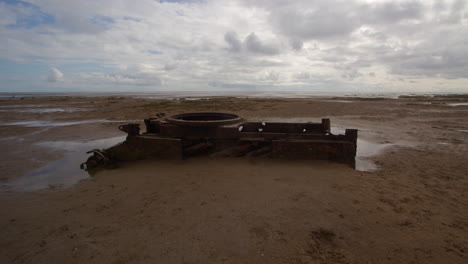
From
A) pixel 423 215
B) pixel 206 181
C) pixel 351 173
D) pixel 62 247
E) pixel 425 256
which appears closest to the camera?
pixel 425 256

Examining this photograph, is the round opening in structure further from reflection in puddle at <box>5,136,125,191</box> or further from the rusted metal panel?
reflection in puddle at <box>5,136,125,191</box>

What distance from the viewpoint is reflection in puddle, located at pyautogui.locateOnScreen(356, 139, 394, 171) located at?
5.64m

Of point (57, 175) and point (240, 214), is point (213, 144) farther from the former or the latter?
point (57, 175)

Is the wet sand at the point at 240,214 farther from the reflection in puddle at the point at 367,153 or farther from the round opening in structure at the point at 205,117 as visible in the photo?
the round opening in structure at the point at 205,117

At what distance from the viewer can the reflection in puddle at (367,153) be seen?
5.64 meters

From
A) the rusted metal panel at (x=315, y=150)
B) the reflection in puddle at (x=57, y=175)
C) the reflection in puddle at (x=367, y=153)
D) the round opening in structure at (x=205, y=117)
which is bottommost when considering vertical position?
the reflection in puddle at (x=57, y=175)

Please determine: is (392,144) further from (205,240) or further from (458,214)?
(205,240)

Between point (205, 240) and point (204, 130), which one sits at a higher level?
point (204, 130)

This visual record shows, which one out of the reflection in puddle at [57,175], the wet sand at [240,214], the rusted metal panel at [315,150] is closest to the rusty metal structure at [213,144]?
the rusted metal panel at [315,150]

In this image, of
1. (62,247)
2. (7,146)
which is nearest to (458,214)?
(62,247)

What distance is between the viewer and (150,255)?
244cm

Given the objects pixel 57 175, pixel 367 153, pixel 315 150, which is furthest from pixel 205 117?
pixel 367 153

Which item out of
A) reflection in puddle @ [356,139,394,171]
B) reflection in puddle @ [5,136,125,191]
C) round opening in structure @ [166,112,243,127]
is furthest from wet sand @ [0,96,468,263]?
round opening in structure @ [166,112,243,127]

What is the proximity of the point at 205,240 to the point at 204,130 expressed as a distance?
3.40m
